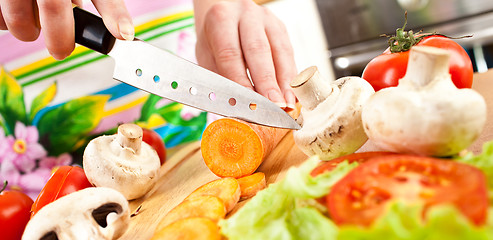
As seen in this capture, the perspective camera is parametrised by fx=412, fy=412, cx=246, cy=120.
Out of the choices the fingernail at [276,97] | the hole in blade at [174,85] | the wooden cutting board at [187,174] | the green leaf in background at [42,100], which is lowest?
the wooden cutting board at [187,174]

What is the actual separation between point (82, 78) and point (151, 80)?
0.91 m

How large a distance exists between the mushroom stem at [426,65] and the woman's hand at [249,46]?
708 millimetres

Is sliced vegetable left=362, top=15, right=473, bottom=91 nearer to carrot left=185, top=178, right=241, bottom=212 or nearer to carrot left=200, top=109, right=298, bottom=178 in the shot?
carrot left=200, top=109, right=298, bottom=178

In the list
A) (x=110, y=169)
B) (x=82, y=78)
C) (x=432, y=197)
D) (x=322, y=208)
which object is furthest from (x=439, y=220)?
(x=82, y=78)

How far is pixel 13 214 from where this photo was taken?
1311mm

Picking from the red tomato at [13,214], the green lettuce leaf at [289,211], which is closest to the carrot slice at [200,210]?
the green lettuce leaf at [289,211]

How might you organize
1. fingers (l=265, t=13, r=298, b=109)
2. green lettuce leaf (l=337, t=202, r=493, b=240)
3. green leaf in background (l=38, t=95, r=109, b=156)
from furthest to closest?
green leaf in background (l=38, t=95, r=109, b=156)
fingers (l=265, t=13, r=298, b=109)
green lettuce leaf (l=337, t=202, r=493, b=240)

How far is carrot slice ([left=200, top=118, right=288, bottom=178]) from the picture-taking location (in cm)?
131

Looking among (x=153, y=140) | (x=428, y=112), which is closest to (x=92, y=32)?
(x=153, y=140)

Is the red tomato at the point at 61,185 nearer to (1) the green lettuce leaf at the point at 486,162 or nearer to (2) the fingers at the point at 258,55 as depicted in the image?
(2) the fingers at the point at 258,55

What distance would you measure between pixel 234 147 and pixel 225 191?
241 millimetres

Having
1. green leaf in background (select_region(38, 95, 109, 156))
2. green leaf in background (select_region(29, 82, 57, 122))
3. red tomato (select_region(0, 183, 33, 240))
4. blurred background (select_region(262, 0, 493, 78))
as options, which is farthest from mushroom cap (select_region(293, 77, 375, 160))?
blurred background (select_region(262, 0, 493, 78))

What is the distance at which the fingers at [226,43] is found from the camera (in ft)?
5.60

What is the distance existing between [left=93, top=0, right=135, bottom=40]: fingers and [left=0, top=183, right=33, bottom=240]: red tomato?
2.14 feet
